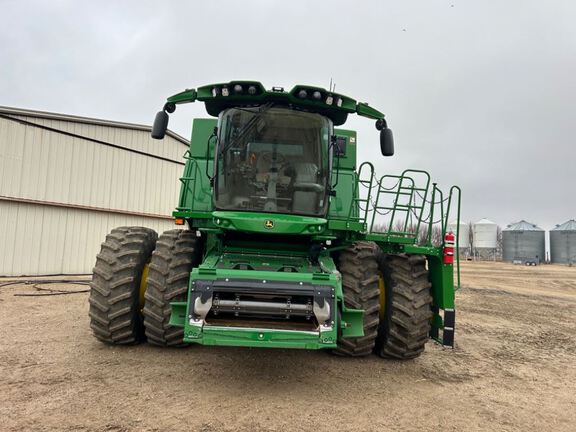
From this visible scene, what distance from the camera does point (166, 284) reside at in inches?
197

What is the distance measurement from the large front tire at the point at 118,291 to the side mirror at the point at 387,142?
341cm

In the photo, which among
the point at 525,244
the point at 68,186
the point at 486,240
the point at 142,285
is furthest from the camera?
the point at 486,240

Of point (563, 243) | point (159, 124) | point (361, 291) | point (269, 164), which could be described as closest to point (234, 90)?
point (269, 164)

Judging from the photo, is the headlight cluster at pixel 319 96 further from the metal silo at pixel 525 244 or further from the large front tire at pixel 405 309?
the metal silo at pixel 525 244

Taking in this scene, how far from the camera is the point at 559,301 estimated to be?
14.8 m

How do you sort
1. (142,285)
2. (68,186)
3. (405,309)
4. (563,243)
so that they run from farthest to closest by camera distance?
(563,243)
(68,186)
(142,285)
(405,309)

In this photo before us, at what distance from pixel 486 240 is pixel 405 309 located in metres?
57.5

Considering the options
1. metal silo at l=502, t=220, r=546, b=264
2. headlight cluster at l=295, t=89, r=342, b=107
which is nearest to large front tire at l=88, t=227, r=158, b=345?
headlight cluster at l=295, t=89, r=342, b=107

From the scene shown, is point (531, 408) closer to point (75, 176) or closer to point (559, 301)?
point (559, 301)

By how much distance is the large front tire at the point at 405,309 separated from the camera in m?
5.38

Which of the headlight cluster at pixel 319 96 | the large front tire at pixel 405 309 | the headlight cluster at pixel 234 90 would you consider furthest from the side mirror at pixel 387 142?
the headlight cluster at pixel 234 90

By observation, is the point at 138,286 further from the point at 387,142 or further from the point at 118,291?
the point at 387,142

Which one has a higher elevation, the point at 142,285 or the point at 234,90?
the point at 234,90

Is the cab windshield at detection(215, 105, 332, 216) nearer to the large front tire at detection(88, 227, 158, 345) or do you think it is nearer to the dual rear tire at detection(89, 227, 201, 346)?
the dual rear tire at detection(89, 227, 201, 346)
